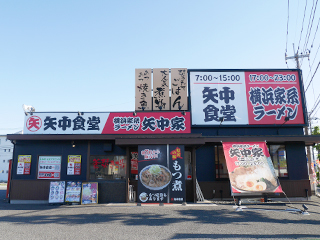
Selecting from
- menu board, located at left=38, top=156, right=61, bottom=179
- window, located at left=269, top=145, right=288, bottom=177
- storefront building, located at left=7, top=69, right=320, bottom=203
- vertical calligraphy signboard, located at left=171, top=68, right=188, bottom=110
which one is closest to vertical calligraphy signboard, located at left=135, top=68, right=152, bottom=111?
storefront building, located at left=7, top=69, right=320, bottom=203

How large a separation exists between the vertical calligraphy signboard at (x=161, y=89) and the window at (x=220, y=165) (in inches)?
149

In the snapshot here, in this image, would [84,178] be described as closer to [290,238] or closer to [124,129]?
[124,129]

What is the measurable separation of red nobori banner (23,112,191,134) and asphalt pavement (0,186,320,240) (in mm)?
4156

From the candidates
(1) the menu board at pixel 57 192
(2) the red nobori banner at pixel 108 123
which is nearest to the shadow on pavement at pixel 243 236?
(2) the red nobori banner at pixel 108 123

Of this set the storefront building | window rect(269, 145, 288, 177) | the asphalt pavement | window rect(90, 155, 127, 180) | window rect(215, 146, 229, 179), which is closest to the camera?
the asphalt pavement

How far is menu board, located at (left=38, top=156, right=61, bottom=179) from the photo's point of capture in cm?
1323

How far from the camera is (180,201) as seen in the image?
11.5m

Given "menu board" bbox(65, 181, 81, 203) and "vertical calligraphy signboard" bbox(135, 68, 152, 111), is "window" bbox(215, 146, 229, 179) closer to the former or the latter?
"vertical calligraphy signboard" bbox(135, 68, 152, 111)

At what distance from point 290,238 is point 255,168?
17.4 feet

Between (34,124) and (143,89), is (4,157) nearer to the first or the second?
(34,124)

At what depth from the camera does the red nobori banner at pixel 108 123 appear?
13.2m

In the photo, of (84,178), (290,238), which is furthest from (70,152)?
(290,238)

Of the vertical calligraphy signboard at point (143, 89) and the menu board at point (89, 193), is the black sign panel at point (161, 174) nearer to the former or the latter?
the menu board at point (89, 193)

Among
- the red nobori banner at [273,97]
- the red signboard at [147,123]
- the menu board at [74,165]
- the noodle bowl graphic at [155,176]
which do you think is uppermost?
the red nobori banner at [273,97]
